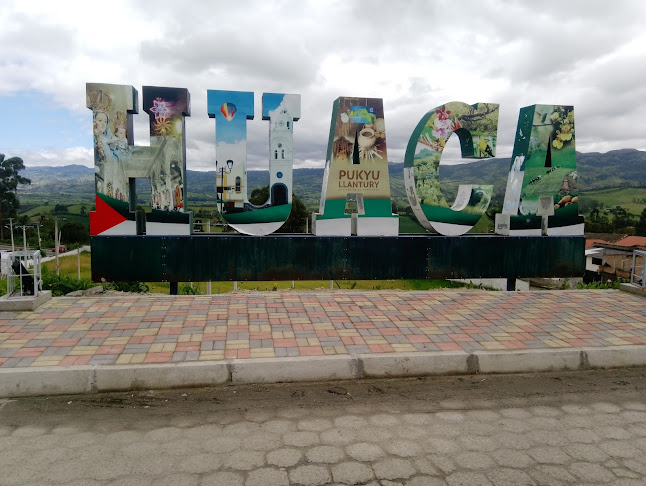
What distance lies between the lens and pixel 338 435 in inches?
141

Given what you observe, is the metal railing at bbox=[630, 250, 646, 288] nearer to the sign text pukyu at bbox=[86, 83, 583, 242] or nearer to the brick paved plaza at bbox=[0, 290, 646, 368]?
the brick paved plaza at bbox=[0, 290, 646, 368]

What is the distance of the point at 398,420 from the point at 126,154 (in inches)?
259

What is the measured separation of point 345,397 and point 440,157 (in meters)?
5.90

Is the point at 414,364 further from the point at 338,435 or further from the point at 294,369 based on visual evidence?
the point at 338,435

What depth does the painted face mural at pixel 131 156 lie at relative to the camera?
25.4ft

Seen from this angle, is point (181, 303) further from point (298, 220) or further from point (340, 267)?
point (298, 220)

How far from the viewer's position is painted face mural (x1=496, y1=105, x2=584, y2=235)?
9.12 m

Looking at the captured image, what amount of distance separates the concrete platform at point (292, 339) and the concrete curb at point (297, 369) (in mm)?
10

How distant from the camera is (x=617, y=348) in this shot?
17.5 ft

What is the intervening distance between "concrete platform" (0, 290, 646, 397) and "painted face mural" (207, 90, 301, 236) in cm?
165

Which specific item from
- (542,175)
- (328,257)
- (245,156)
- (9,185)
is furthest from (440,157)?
(9,185)

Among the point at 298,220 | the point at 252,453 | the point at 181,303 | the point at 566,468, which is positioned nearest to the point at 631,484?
the point at 566,468

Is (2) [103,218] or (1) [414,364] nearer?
(1) [414,364]

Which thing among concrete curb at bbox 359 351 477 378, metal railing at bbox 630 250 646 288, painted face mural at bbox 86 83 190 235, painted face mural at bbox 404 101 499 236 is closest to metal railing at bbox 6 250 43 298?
painted face mural at bbox 86 83 190 235
